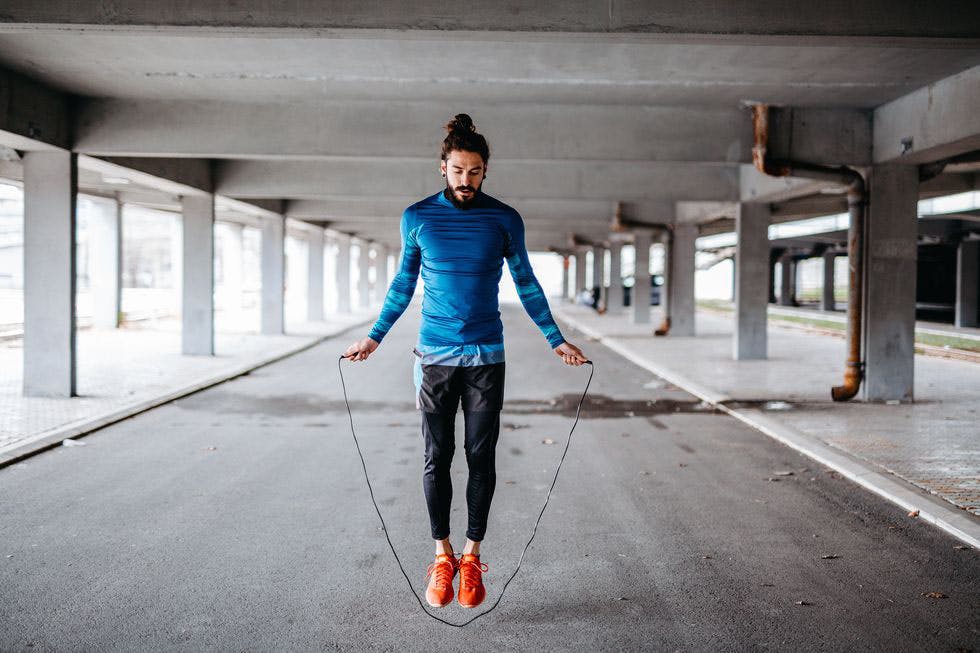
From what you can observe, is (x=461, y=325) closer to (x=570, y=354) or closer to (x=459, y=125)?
(x=570, y=354)

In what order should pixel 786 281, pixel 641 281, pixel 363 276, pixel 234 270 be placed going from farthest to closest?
pixel 786 281 < pixel 363 276 < pixel 234 270 < pixel 641 281

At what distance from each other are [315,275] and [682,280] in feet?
43.6

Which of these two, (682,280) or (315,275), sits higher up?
(315,275)

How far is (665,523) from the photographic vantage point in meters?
5.96

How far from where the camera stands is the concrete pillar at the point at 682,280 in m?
25.9

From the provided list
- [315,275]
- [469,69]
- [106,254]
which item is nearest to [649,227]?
[315,275]

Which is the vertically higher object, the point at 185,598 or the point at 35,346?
the point at 35,346

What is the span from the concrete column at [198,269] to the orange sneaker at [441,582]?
15097 millimetres

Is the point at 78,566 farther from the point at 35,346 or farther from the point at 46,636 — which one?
the point at 35,346

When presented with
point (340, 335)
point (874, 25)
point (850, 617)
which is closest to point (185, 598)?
point (850, 617)

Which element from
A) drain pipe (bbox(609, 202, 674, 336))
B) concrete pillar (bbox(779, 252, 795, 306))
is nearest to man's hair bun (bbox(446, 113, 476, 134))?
drain pipe (bbox(609, 202, 674, 336))

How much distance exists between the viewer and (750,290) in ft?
60.7

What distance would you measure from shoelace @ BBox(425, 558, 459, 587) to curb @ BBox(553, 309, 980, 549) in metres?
3.50

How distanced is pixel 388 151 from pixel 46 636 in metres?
8.95
